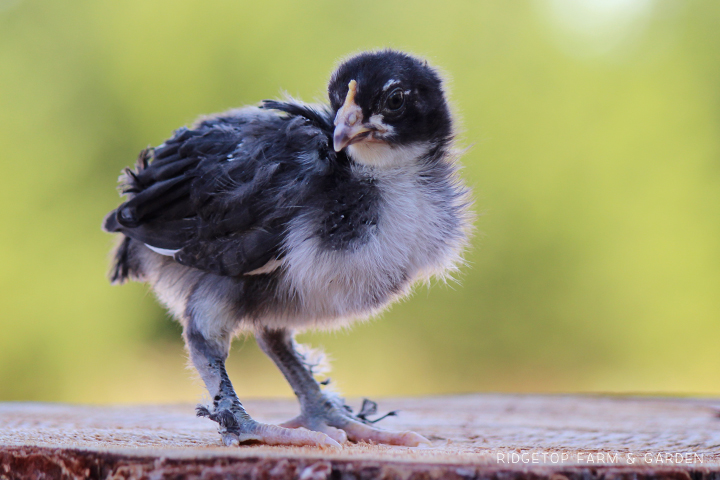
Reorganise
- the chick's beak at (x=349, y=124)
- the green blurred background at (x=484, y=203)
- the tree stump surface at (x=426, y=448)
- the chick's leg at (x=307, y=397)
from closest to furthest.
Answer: the tree stump surface at (x=426, y=448)
the chick's beak at (x=349, y=124)
the chick's leg at (x=307, y=397)
the green blurred background at (x=484, y=203)

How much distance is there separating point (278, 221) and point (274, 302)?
0.25 metres

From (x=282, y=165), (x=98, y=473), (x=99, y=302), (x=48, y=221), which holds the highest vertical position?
(x=48, y=221)

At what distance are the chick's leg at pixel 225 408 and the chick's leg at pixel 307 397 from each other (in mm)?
257

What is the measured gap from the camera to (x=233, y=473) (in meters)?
1.33

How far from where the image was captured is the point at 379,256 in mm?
1758

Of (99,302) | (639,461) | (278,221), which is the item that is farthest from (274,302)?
(99,302)

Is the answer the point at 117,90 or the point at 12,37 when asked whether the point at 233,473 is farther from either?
the point at 12,37

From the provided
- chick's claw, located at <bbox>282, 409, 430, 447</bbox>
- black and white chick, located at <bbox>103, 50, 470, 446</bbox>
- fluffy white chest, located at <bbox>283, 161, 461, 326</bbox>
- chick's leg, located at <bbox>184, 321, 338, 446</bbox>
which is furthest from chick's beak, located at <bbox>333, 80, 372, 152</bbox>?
chick's claw, located at <bbox>282, 409, 430, 447</bbox>

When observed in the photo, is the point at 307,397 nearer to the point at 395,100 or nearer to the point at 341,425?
the point at 341,425

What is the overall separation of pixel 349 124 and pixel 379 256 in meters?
0.33

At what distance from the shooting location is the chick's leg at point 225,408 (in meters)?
1.77

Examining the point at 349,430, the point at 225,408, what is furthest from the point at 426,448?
the point at 225,408

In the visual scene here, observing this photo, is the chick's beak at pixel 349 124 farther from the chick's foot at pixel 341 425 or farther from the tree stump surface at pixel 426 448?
the chick's foot at pixel 341 425

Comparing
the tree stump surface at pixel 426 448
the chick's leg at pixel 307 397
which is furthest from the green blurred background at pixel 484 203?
the chick's leg at pixel 307 397
